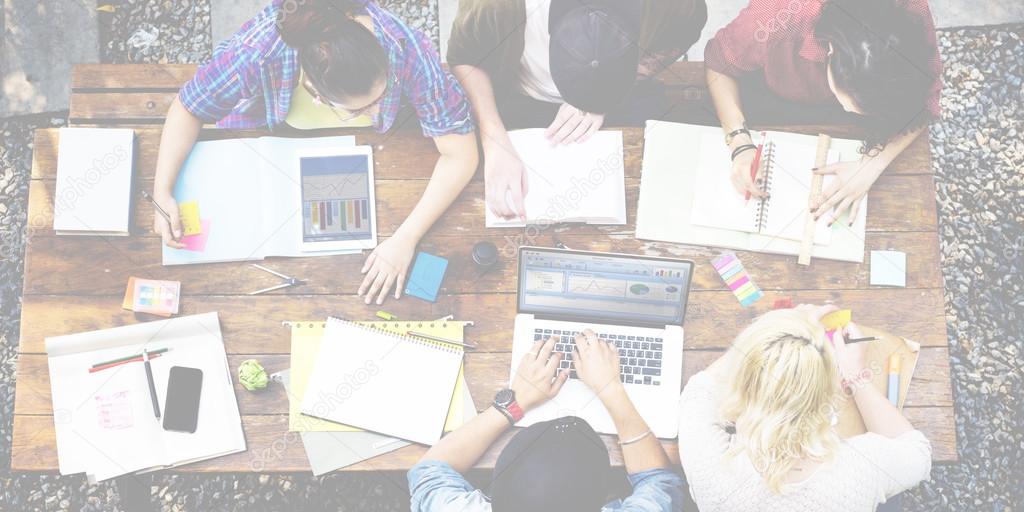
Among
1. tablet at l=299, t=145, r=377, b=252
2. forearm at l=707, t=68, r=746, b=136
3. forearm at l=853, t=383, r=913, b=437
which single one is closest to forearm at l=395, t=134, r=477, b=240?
tablet at l=299, t=145, r=377, b=252

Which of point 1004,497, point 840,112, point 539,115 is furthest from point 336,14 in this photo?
point 1004,497

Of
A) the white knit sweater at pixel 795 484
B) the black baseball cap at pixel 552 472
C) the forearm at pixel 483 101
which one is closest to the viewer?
the black baseball cap at pixel 552 472

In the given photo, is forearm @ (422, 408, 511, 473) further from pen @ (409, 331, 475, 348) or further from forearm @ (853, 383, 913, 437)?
forearm @ (853, 383, 913, 437)

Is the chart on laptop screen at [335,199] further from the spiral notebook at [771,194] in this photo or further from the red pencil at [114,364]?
the spiral notebook at [771,194]

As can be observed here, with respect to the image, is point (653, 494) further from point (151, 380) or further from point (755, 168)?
point (151, 380)

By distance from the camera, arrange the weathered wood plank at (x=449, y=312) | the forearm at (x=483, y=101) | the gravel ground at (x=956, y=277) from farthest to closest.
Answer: the gravel ground at (x=956, y=277)
the forearm at (x=483, y=101)
the weathered wood plank at (x=449, y=312)

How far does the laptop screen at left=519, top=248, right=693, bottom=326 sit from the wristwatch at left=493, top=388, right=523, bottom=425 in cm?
24

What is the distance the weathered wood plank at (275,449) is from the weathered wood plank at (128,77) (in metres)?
0.98

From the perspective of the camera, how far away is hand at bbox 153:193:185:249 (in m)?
2.10

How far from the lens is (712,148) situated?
220cm

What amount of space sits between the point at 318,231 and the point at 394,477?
1.09 metres

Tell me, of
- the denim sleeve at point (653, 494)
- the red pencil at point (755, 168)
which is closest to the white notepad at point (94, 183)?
the denim sleeve at point (653, 494)

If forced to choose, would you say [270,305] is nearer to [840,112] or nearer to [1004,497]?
[840,112]

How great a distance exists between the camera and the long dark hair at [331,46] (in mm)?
1781
